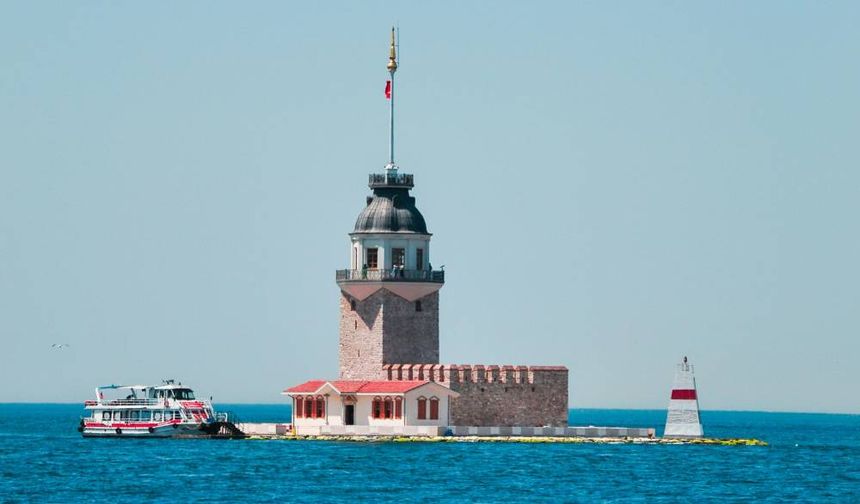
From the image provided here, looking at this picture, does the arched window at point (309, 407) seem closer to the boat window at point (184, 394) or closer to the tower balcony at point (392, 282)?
the tower balcony at point (392, 282)

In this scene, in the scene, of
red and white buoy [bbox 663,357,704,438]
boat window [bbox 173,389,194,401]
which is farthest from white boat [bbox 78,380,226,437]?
red and white buoy [bbox 663,357,704,438]

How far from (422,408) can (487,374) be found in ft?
11.3

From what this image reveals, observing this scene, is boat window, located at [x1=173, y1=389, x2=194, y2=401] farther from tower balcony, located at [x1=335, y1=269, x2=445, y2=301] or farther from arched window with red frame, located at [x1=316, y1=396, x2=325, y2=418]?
tower balcony, located at [x1=335, y1=269, x2=445, y2=301]

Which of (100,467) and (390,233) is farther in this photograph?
(390,233)

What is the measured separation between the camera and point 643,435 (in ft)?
315

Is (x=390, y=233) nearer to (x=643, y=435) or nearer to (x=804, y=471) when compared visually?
(x=643, y=435)

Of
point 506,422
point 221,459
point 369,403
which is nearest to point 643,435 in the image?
point 506,422

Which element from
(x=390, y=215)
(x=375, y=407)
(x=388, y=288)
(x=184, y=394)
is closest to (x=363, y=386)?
(x=375, y=407)

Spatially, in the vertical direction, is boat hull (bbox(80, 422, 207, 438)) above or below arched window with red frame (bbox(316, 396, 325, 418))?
below

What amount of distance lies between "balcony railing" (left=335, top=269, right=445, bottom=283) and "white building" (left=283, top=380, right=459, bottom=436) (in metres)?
4.75

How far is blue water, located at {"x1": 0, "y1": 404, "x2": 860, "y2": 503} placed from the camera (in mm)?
71500

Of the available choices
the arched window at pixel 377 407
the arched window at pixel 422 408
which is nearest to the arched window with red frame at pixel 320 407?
the arched window at pixel 377 407

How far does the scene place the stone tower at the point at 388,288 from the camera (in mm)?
94750

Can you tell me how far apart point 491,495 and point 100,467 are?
20.8 meters
